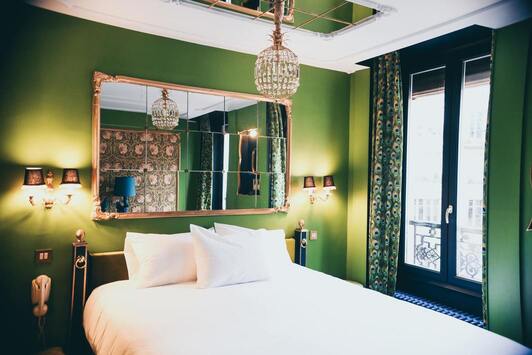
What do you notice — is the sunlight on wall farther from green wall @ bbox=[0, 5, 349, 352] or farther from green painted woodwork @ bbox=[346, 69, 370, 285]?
green painted woodwork @ bbox=[346, 69, 370, 285]

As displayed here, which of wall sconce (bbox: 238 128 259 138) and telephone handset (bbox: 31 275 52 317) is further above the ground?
wall sconce (bbox: 238 128 259 138)

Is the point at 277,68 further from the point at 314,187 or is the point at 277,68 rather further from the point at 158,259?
the point at 314,187

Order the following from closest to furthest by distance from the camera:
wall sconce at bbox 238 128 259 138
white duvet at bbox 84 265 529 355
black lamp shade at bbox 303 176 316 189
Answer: white duvet at bbox 84 265 529 355, wall sconce at bbox 238 128 259 138, black lamp shade at bbox 303 176 316 189

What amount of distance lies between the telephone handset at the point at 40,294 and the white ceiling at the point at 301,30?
2.02 m

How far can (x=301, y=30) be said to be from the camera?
133 inches

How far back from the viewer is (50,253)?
3.02 metres

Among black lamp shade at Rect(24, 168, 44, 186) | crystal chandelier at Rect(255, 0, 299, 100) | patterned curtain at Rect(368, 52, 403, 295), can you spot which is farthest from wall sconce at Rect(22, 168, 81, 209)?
patterned curtain at Rect(368, 52, 403, 295)

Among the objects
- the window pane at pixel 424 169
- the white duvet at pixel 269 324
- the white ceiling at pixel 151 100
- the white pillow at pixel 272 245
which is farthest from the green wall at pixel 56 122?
the window pane at pixel 424 169

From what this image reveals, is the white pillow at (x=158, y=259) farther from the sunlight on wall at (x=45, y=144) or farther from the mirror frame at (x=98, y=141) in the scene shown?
the sunlight on wall at (x=45, y=144)

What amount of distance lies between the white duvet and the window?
57.3 inches

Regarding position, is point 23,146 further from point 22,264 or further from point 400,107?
point 400,107

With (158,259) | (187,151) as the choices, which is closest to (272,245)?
(158,259)

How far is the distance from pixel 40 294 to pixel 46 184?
31.7 inches

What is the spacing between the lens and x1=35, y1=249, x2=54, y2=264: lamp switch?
2.98 meters
